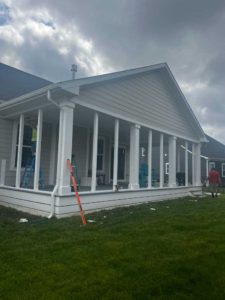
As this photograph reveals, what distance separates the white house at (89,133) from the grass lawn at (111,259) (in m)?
1.20

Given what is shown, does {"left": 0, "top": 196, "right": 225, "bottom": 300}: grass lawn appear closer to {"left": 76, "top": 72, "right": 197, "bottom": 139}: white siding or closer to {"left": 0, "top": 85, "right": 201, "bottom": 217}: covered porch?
{"left": 0, "top": 85, "right": 201, "bottom": 217}: covered porch

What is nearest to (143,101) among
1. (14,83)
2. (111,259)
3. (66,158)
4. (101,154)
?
(101,154)

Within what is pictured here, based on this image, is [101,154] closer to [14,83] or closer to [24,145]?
[24,145]

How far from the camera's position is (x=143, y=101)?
9781mm

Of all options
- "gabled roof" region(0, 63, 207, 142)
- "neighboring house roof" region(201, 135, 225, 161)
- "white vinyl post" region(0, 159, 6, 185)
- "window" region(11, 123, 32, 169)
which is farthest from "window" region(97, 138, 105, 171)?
"neighboring house roof" region(201, 135, 225, 161)

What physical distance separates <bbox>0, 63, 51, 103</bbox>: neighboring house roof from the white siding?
10.9ft

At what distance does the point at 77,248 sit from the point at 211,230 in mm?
2987

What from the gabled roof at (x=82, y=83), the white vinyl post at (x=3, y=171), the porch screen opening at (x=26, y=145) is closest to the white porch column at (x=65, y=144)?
the gabled roof at (x=82, y=83)

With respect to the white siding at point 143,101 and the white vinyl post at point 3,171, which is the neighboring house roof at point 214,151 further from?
the white vinyl post at point 3,171

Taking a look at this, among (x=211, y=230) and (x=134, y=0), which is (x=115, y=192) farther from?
(x=134, y=0)

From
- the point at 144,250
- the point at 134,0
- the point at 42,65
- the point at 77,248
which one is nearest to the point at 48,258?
the point at 77,248

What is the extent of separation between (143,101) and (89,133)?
2630mm

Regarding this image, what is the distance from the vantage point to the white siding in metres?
7.68

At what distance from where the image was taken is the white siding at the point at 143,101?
7.68 meters
